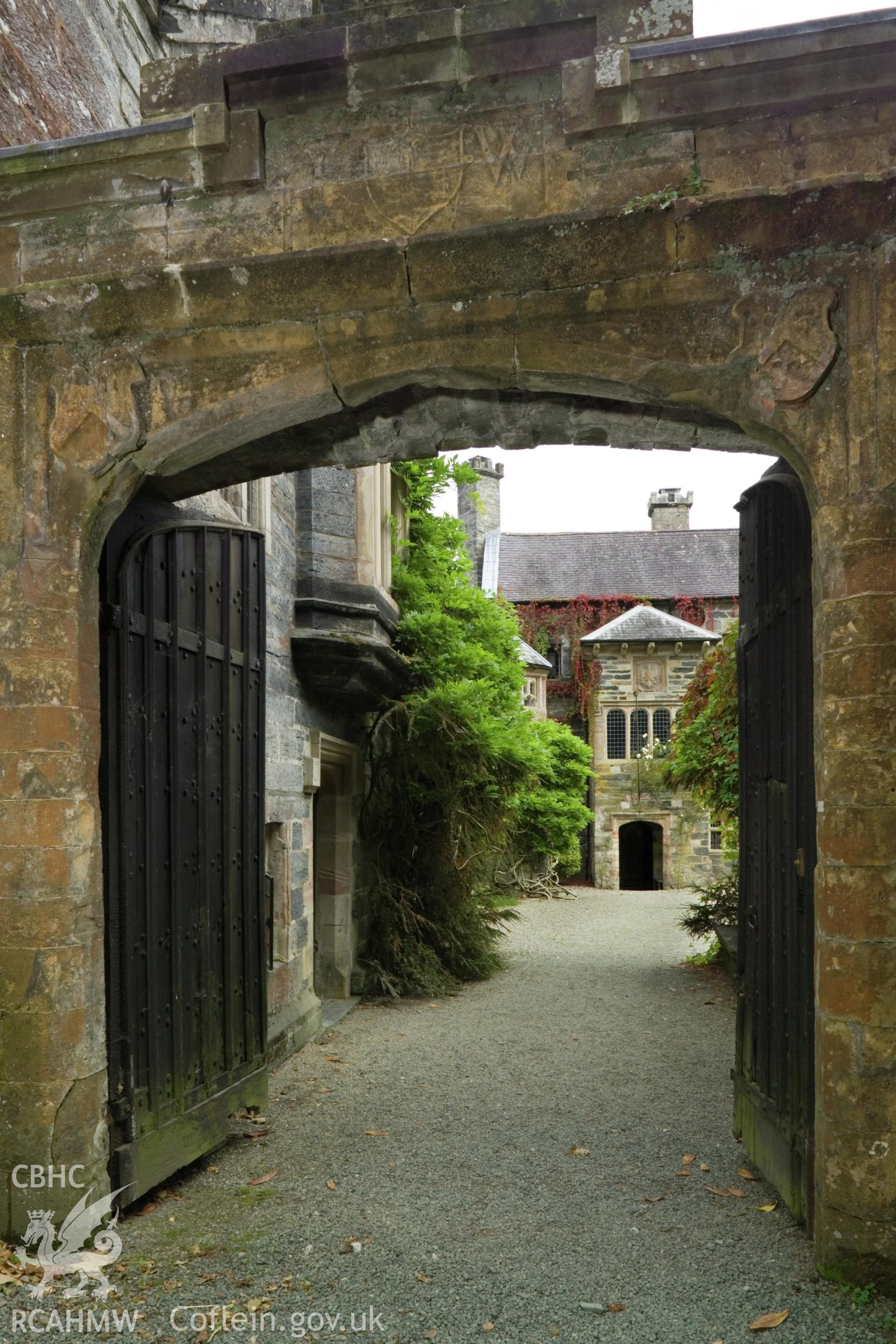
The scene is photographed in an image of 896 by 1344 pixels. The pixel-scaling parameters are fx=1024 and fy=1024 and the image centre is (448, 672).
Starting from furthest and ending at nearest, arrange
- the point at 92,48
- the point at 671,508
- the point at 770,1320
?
the point at 671,508, the point at 92,48, the point at 770,1320

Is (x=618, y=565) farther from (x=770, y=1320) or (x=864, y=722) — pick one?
(x=770, y=1320)

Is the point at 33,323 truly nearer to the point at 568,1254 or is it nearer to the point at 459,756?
the point at 568,1254

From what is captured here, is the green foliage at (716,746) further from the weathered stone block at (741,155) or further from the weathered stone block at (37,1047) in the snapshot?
the weathered stone block at (37,1047)

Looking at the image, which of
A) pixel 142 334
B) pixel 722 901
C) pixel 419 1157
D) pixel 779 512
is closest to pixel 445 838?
pixel 722 901

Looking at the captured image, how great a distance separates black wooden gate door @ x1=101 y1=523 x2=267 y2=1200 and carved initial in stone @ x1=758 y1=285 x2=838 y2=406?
2.35 meters

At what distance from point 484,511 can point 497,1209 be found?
22.4 m

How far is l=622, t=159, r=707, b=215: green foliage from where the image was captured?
10.3 feet

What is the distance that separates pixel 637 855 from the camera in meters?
24.3

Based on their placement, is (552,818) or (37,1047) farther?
(552,818)

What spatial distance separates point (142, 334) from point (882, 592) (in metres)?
2.50

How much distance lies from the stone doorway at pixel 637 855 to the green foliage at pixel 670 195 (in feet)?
69.8

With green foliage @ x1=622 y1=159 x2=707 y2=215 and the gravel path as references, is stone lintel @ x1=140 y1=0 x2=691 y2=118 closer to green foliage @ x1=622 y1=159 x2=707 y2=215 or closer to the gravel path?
green foliage @ x1=622 y1=159 x2=707 y2=215

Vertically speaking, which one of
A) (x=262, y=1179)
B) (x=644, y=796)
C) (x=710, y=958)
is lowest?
(x=710, y=958)

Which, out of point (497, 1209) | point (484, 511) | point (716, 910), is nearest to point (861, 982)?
point (497, 1209)
